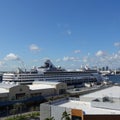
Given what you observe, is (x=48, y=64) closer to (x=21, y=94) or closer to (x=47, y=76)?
(x=47, y=76)

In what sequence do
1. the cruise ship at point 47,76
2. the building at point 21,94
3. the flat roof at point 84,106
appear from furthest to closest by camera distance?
the cruise ship at point 47,76
the building at point 21,94
the flat roof at point 84,106

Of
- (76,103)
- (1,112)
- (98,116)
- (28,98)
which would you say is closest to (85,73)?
(28,98)

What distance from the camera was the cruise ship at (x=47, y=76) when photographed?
11700 centimetres

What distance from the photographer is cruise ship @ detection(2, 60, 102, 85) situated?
384 feet

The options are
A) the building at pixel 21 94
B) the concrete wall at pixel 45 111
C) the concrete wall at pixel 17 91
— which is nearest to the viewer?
the concrete wall at pixel 45 111

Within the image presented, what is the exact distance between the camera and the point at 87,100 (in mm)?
52062

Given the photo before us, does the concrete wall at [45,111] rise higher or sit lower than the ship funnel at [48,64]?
lower

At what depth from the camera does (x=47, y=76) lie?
126875 mm

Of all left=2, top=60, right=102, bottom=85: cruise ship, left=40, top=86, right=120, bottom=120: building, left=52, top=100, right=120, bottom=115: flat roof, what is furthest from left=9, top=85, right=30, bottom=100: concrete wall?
left=2, top=60, right=102, bottom=85: cruise ship

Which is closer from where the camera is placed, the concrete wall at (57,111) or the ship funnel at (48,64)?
the concrete wall at (57,111)

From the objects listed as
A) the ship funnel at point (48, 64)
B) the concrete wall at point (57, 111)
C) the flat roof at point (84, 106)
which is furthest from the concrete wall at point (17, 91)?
the ship funnel at point (48, 64)

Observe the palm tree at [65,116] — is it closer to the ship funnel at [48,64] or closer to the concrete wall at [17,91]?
the concrete wall at [17,91]

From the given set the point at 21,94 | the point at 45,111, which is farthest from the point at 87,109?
the point at 21,94

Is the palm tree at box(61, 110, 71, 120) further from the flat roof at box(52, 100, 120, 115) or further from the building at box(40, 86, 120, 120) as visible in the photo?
the flat roof at box(52, 100, 120, 115)
